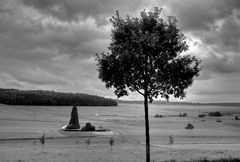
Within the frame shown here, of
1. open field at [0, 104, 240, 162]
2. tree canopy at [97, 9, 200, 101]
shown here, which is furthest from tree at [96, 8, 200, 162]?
open field at [0, 104, 240, 162]

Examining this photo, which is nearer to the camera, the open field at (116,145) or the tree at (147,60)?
the tree at (147,60)

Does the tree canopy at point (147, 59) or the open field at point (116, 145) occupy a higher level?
the tree canopy at point (147, 59)

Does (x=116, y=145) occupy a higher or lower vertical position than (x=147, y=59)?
lower

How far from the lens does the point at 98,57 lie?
22.0 metres

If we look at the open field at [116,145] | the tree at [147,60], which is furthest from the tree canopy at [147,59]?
the open field at [116,145]

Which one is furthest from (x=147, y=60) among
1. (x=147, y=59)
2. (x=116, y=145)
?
(x=116, y=145)

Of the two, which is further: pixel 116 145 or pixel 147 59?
pixel 116 145

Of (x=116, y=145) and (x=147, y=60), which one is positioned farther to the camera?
(x=116, y=145)

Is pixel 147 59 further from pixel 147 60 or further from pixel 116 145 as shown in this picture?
pixel 116 145

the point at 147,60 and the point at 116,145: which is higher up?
the point at 147,60

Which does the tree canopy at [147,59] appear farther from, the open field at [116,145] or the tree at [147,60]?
the open field at [116,145]

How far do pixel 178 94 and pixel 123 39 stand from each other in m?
5.40

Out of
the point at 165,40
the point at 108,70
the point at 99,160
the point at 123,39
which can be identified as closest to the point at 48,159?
the point at 99,160

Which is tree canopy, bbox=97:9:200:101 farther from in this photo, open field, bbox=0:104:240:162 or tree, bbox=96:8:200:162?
open field, bbox=0:104:240:162
